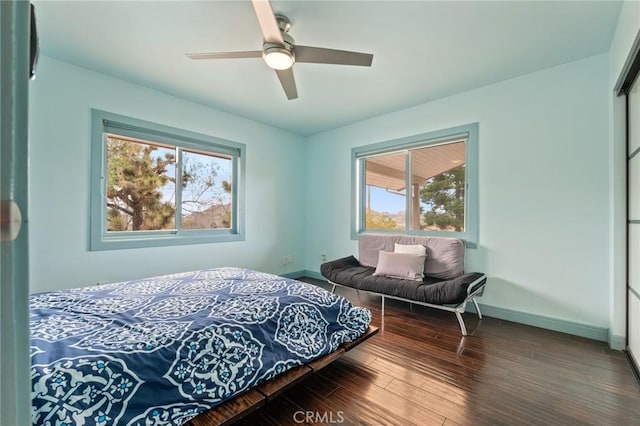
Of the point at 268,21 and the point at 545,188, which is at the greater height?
the point at 268,21

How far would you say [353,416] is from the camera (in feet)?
4.98

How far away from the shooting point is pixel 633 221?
213 cm

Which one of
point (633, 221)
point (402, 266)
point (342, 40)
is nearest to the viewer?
point (633, 221)

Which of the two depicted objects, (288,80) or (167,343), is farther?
(288,80)

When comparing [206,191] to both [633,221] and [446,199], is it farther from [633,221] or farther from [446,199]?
[633,221]

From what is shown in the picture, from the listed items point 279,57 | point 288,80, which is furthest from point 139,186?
point 279,57

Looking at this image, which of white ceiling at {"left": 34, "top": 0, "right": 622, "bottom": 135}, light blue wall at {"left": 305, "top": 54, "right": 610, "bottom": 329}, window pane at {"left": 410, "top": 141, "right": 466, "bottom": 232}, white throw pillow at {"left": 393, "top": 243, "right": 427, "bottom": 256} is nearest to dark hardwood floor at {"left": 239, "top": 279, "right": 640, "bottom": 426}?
light blue wall at {"left": 305, "top": 54, "right": 610, "bottom": 329}

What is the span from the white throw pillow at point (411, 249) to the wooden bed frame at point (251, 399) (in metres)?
2.02

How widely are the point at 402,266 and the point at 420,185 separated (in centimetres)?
120

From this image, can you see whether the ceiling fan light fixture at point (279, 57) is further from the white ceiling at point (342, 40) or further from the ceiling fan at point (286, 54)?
the white ceiling at point (342, 40)

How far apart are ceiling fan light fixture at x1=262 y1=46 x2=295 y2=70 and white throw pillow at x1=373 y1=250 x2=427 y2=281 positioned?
2347 mm

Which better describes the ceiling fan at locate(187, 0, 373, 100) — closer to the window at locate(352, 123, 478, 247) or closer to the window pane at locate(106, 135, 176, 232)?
the window pane at locate(106, 135, 176, 232)

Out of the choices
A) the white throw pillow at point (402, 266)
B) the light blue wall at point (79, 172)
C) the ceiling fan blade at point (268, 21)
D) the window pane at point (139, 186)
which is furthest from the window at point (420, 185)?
the window pane at point (139, 186)

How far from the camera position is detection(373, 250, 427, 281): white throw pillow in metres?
3.17
